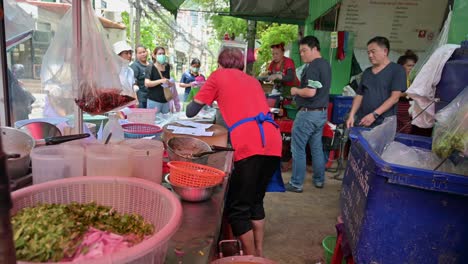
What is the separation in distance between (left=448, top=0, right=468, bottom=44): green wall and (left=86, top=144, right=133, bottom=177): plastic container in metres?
2.73

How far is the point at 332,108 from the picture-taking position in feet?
17.7

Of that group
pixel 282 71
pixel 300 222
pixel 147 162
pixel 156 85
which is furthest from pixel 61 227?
pixel 282 71

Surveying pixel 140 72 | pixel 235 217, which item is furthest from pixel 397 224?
pixel 140 72

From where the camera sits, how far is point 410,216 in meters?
1.57

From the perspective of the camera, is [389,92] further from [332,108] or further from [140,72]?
[140,72]

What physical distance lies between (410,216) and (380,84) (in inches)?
83.8

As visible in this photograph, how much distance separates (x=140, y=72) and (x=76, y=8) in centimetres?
376

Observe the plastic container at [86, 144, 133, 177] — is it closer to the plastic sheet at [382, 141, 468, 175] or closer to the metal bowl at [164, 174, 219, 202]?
the metal bowl at [164, 174, 219, 202]

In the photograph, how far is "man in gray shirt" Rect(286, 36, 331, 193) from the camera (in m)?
3.84

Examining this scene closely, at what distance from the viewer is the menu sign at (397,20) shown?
5.35 m

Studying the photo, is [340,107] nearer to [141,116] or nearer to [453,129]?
[141,116]

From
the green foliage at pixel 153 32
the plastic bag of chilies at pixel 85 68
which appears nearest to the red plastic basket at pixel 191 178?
the plastic bag of chilies at pixel 85 68

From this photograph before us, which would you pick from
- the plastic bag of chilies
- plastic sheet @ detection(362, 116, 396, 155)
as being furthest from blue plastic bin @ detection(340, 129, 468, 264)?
the plastic bag of chilies

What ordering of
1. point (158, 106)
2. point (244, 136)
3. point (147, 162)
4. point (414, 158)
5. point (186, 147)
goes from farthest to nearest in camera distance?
point (158, 106) → point (244, 136) → point (186, 147) → point (414, 158) → point (147, 162)
